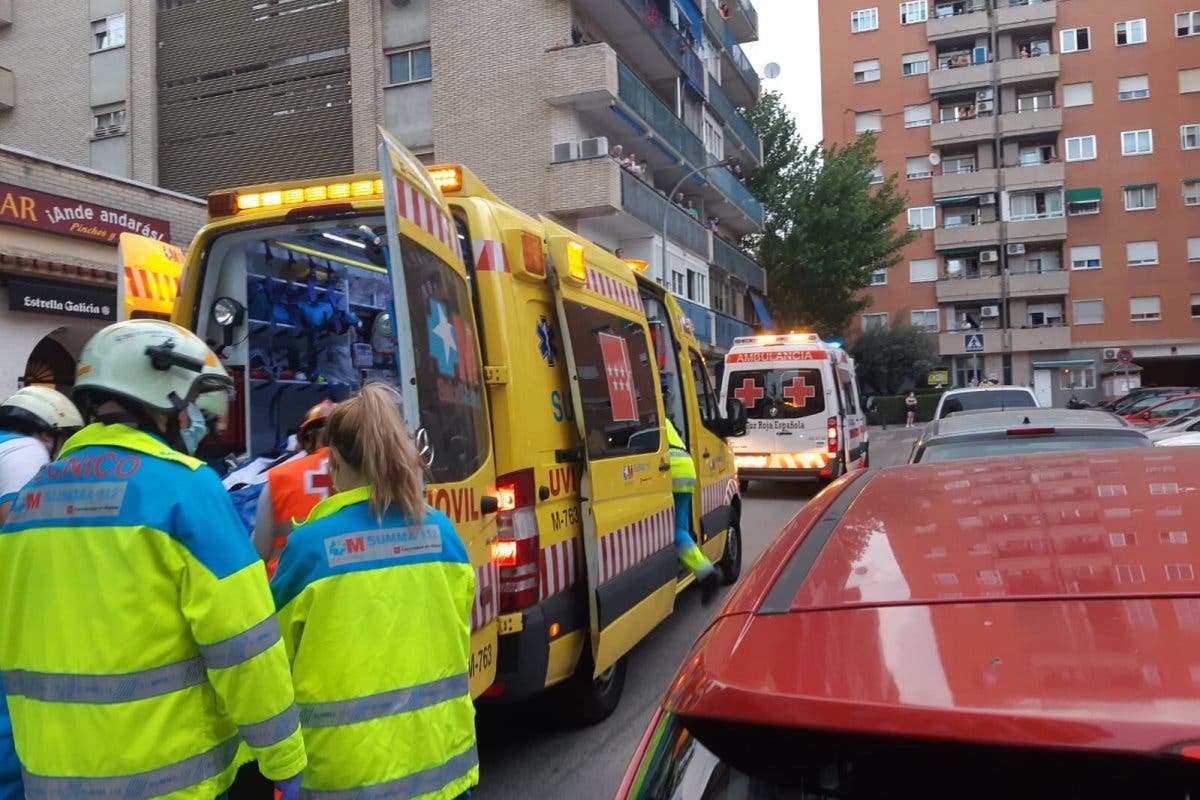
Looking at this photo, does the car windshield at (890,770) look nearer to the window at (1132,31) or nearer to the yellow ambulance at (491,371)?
the yellow ambulance at (491,371)

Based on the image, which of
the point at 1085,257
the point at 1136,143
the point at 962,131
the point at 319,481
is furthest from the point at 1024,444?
the point at 1136,143

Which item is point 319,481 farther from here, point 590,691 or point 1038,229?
point 1038,229

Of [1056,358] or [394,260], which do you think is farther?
[1056,358]

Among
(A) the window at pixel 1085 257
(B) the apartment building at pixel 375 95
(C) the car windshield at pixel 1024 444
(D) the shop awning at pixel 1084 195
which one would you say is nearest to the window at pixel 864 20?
(D) the shop awning at pixel 1084 195

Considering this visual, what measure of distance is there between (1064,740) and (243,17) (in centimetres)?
2749

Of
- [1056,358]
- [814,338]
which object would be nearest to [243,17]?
[814,338]

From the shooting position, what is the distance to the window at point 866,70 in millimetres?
54438

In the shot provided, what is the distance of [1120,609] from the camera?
139 centimetres

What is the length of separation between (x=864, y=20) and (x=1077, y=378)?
23.6 meters

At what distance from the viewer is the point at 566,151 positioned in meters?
22.2

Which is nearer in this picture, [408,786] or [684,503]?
[408,786]

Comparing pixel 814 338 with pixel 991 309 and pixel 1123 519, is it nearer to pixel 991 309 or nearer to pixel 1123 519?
pixel 1123 519

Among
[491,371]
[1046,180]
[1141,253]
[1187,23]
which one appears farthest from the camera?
[1046,180]

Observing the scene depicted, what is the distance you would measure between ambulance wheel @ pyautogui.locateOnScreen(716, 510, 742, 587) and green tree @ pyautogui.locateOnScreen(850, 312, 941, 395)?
42.3 metres
